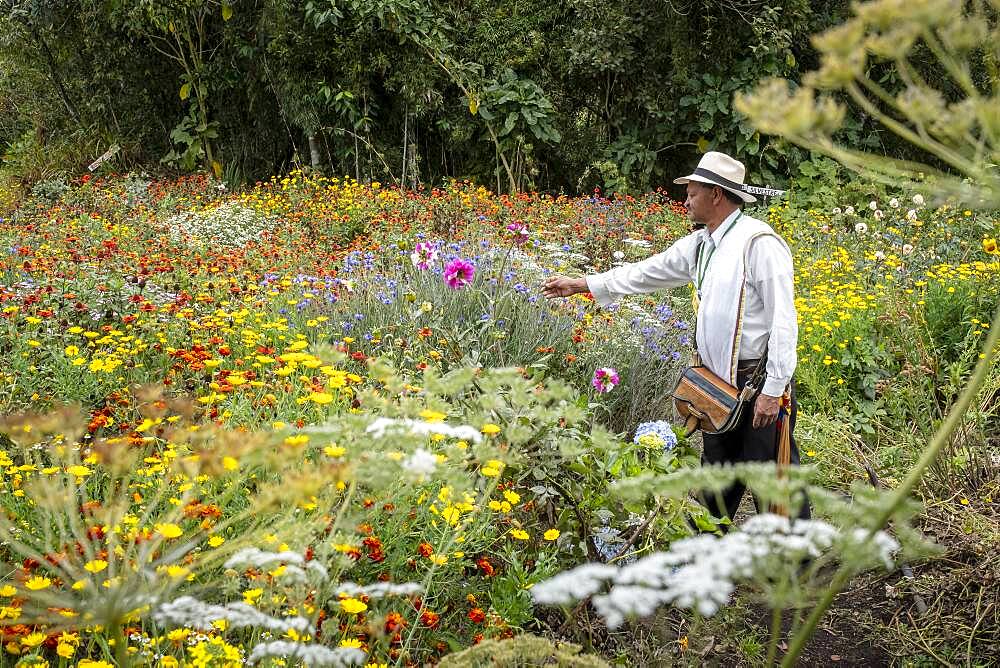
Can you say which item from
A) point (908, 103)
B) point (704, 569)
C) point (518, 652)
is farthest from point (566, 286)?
point (704, 569)

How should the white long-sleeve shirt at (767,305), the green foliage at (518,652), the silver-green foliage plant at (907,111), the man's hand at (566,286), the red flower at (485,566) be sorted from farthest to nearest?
the man's hand at (566,286) → the white long-sleeve shirt at (767,305) → the red flower at (485,566) → the green foliage at (518,652) → the silver-green foliage plant at (907,111)

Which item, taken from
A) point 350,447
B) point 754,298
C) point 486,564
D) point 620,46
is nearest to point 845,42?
point 350,447

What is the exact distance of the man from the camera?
3199 millimetres

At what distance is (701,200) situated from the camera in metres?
3.34

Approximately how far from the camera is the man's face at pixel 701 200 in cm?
333

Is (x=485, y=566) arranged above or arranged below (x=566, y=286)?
below

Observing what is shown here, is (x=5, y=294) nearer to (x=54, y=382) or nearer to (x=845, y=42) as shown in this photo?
(x=54, y=382)

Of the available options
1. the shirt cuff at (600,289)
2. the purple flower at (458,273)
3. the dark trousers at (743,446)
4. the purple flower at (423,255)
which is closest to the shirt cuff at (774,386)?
the dark trousers at (743,446)

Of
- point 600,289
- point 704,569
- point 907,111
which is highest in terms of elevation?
point 907,111

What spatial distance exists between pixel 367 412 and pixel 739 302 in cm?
171

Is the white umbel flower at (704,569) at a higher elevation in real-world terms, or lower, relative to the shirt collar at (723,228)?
higher

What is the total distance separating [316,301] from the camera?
471cm

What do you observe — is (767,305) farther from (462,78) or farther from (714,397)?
(462,78)

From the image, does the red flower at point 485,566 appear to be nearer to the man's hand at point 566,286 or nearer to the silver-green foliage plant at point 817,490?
the silver-green foliage plant at point 817,490
